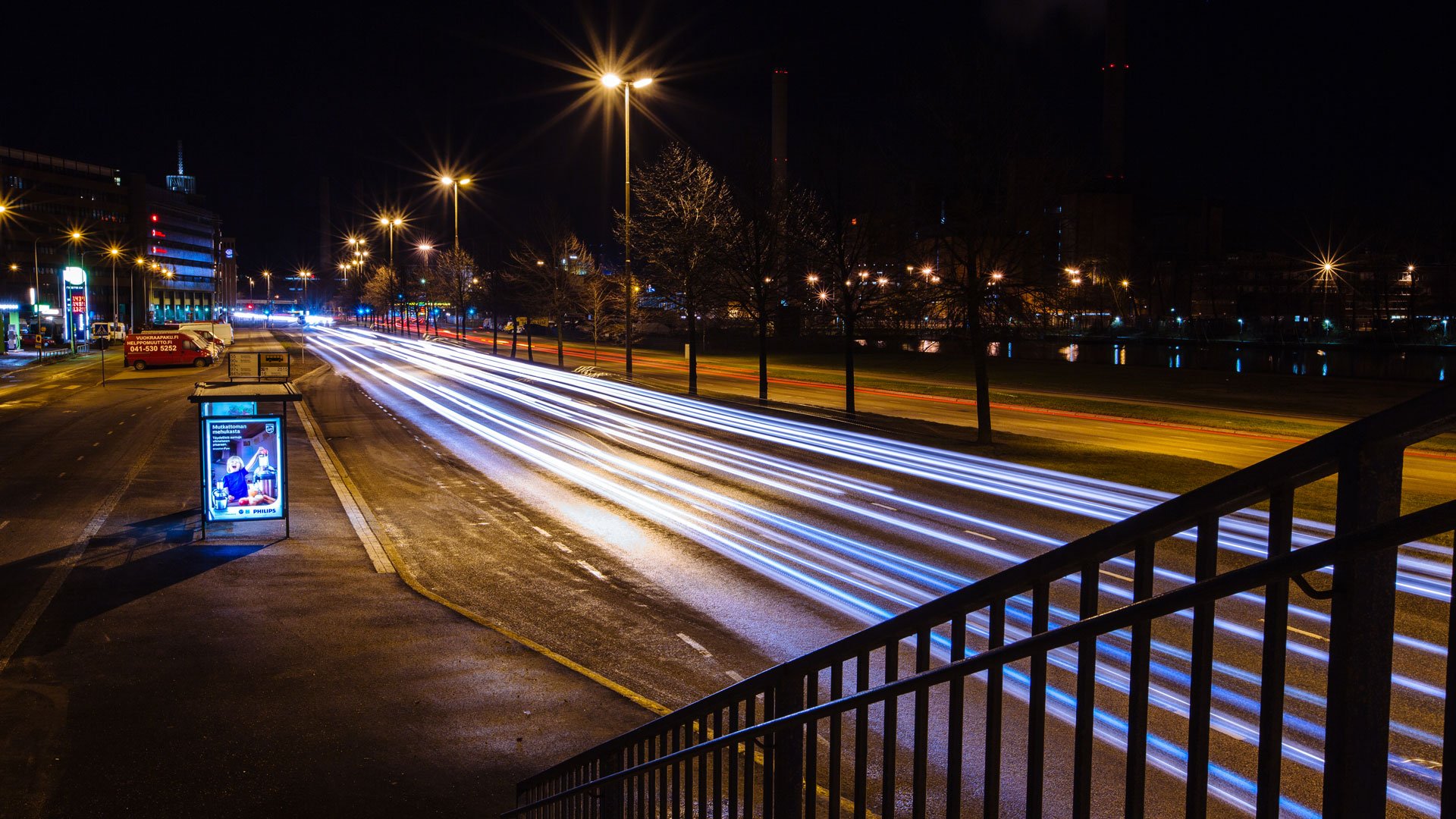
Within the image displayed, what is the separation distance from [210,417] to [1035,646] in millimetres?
15090

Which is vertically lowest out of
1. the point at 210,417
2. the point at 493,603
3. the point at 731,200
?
the point at 493,603

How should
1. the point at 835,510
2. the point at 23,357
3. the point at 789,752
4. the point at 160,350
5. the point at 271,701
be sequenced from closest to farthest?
the point at 789,752
the point at 271,701
the point at 835,510
the point at 160,350
the point at 23,357

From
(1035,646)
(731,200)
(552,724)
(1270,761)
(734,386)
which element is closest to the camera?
(1270,761)

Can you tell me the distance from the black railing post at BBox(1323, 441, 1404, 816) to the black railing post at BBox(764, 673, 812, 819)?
6.02ft

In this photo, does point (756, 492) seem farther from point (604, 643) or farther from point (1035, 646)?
point (1035, 646)

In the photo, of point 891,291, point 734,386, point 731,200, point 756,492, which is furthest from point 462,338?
point 756,492

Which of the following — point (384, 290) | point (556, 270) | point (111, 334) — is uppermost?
point (384, 290)

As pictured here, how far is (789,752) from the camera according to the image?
350 cm

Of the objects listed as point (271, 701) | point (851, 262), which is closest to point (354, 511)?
point (271, 701)

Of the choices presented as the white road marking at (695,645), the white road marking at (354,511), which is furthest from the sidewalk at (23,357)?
the white road marking at (695,645)

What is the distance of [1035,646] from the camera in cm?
241

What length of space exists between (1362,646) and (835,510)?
50.9 ft

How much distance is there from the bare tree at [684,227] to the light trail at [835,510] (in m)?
5.31

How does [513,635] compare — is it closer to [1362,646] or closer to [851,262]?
[1362,646]
